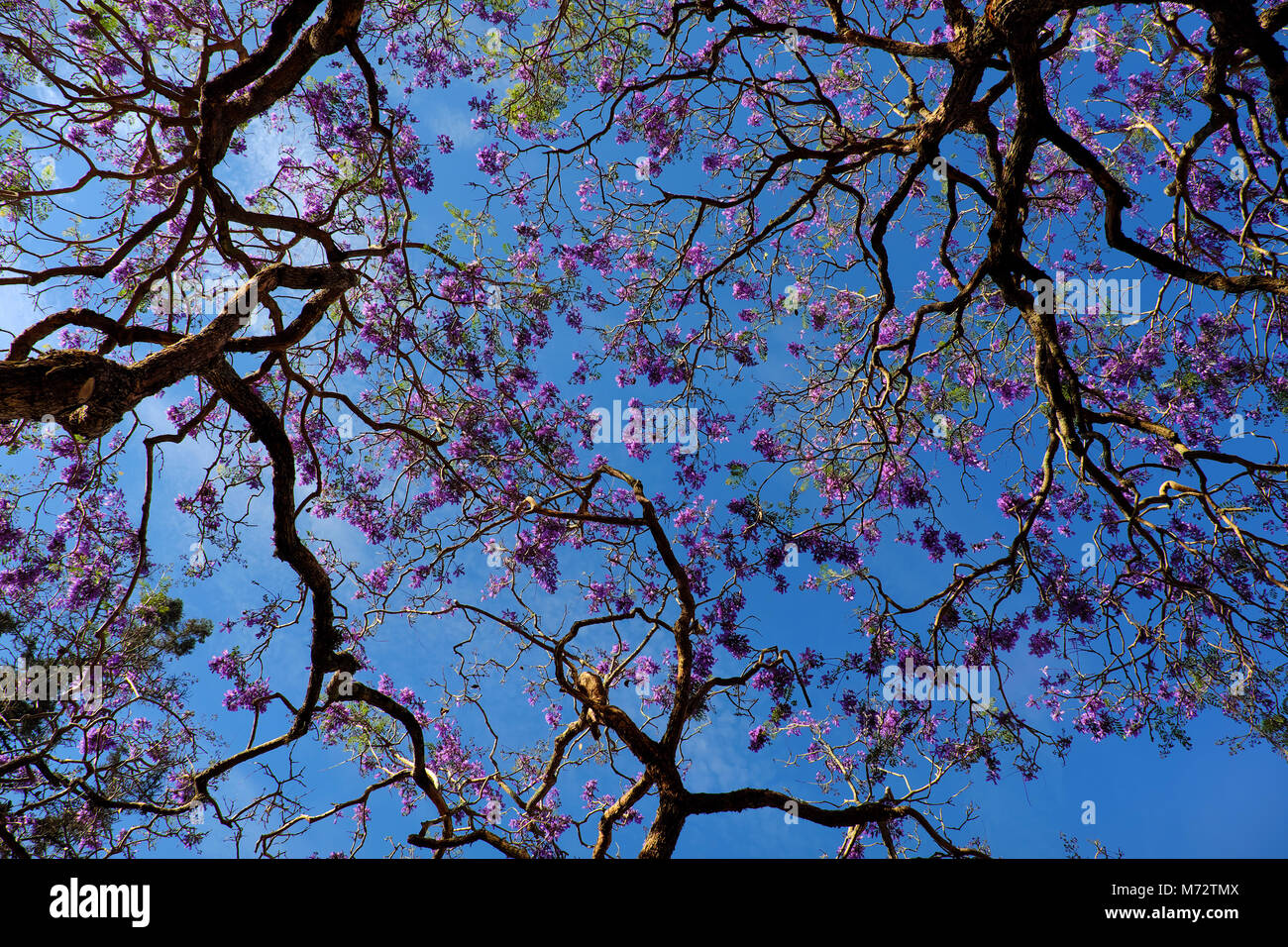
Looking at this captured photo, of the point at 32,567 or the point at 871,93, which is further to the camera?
the point at 871,93

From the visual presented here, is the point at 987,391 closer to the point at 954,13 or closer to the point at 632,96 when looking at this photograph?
the point at 954,13

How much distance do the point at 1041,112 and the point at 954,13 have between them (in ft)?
2.75

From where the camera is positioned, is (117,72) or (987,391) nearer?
(117,72)

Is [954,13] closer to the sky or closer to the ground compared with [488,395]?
closer to the sky

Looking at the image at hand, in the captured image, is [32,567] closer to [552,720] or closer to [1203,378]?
[552,720]

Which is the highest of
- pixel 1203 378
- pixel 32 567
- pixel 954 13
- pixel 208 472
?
pixel 954 13

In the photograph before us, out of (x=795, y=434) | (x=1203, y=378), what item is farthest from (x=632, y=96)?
(x=1203, y=378)

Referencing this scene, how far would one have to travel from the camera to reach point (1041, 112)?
363 centimetres

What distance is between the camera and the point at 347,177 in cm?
563

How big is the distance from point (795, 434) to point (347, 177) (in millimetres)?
4651

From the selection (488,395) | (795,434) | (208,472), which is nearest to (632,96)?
(488,395)

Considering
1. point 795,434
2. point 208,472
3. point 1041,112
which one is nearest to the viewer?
point 1041,112
